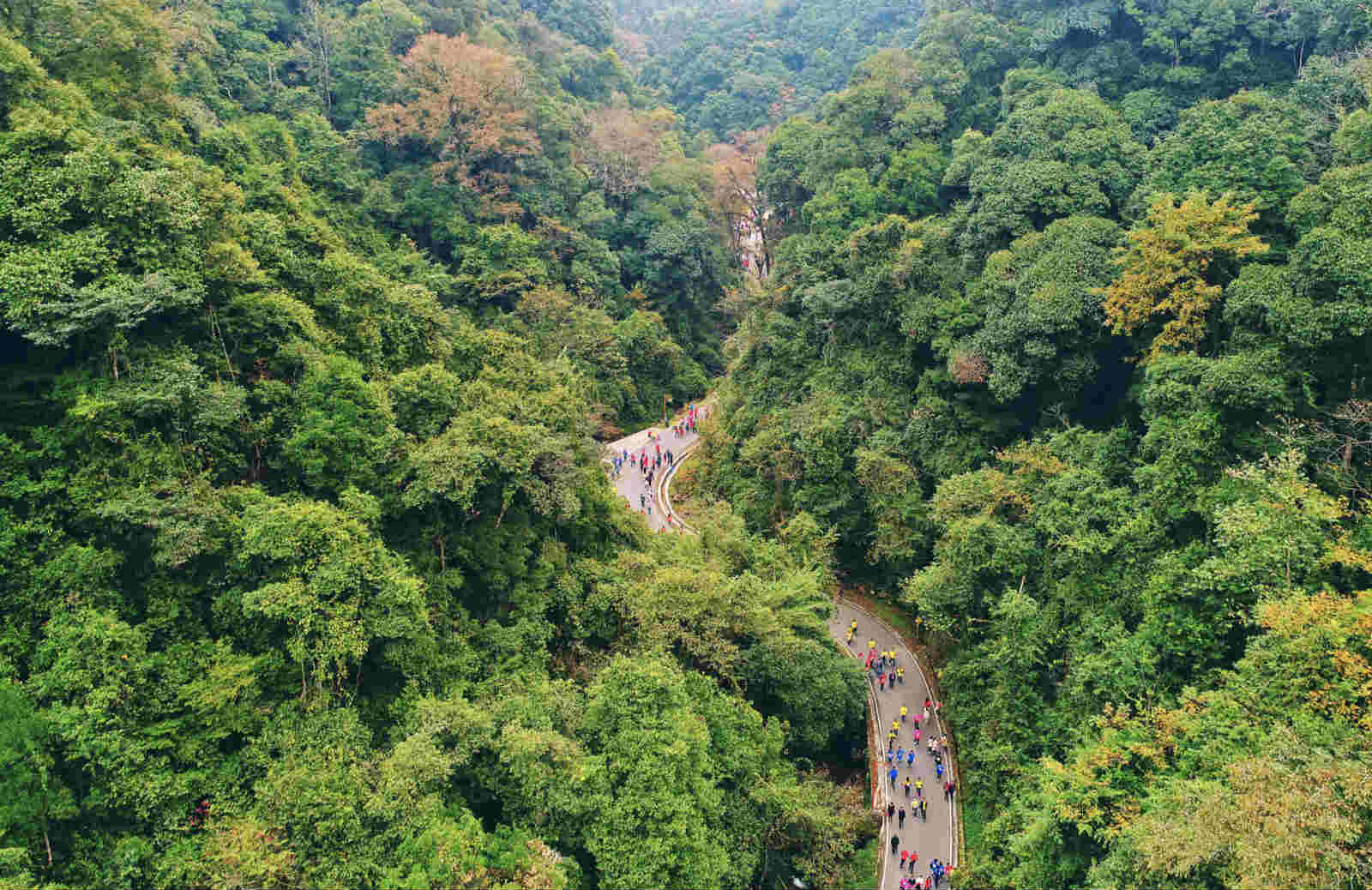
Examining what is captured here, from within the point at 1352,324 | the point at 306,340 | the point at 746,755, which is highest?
the point at 1352,324

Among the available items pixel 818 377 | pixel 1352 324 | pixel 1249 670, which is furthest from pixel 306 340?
pixel 1352 324

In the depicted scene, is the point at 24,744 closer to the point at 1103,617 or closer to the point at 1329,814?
the point at 1329,814

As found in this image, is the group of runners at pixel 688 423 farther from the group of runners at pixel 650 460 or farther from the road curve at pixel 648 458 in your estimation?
the road curve at pixel 648 458

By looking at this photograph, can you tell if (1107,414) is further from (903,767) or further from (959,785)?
(903,767)

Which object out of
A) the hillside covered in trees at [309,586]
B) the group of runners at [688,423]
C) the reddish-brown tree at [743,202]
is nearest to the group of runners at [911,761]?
the hillside covered in trees at [309,586]

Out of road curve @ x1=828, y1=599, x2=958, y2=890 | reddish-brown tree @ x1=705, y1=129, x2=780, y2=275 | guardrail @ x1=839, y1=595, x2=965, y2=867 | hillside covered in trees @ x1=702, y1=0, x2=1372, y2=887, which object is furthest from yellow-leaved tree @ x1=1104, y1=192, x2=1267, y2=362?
reddish-brown tree @ x1=705, y1=129, x2=780, y2=275

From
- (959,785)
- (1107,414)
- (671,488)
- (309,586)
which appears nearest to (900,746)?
(959,785)
